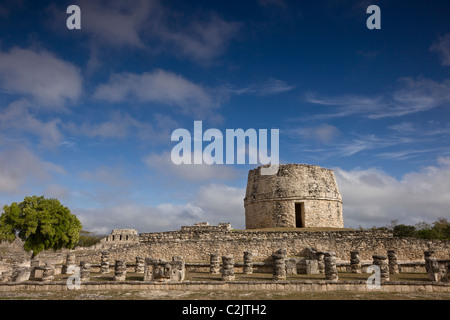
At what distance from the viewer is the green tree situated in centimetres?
1728

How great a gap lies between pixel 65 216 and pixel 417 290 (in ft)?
57.6

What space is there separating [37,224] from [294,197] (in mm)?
14399

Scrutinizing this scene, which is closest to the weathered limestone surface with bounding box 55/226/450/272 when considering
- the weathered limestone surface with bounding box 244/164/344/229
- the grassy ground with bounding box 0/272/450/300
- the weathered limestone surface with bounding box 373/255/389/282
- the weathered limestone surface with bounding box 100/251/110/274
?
the weathered limestone surface with bounding box 100/251/110/274

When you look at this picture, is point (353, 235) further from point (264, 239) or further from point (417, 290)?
point (417, 290)

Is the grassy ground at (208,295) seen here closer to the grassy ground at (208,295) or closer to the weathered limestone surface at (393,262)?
the grassy ground at (208,295)

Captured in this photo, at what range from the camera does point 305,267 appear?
41.4ft

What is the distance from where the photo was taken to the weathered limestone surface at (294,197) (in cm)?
1969

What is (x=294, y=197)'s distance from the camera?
19.7 m

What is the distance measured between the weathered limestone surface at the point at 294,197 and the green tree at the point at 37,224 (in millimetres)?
11166

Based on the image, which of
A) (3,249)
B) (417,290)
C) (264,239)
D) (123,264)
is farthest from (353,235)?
(3,249)

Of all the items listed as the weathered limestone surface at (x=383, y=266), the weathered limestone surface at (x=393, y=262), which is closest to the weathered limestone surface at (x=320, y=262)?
the weathered limestone surface at (x=383, y=266)

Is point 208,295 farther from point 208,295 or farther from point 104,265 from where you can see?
point 104,265

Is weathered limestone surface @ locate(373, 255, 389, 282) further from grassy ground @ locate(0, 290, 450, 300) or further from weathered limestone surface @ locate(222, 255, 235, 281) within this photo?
weathered limestone surface @ locate(222, 255, 235, 281)

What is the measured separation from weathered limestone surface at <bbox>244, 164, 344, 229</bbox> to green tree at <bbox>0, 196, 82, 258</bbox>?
36.6ft
